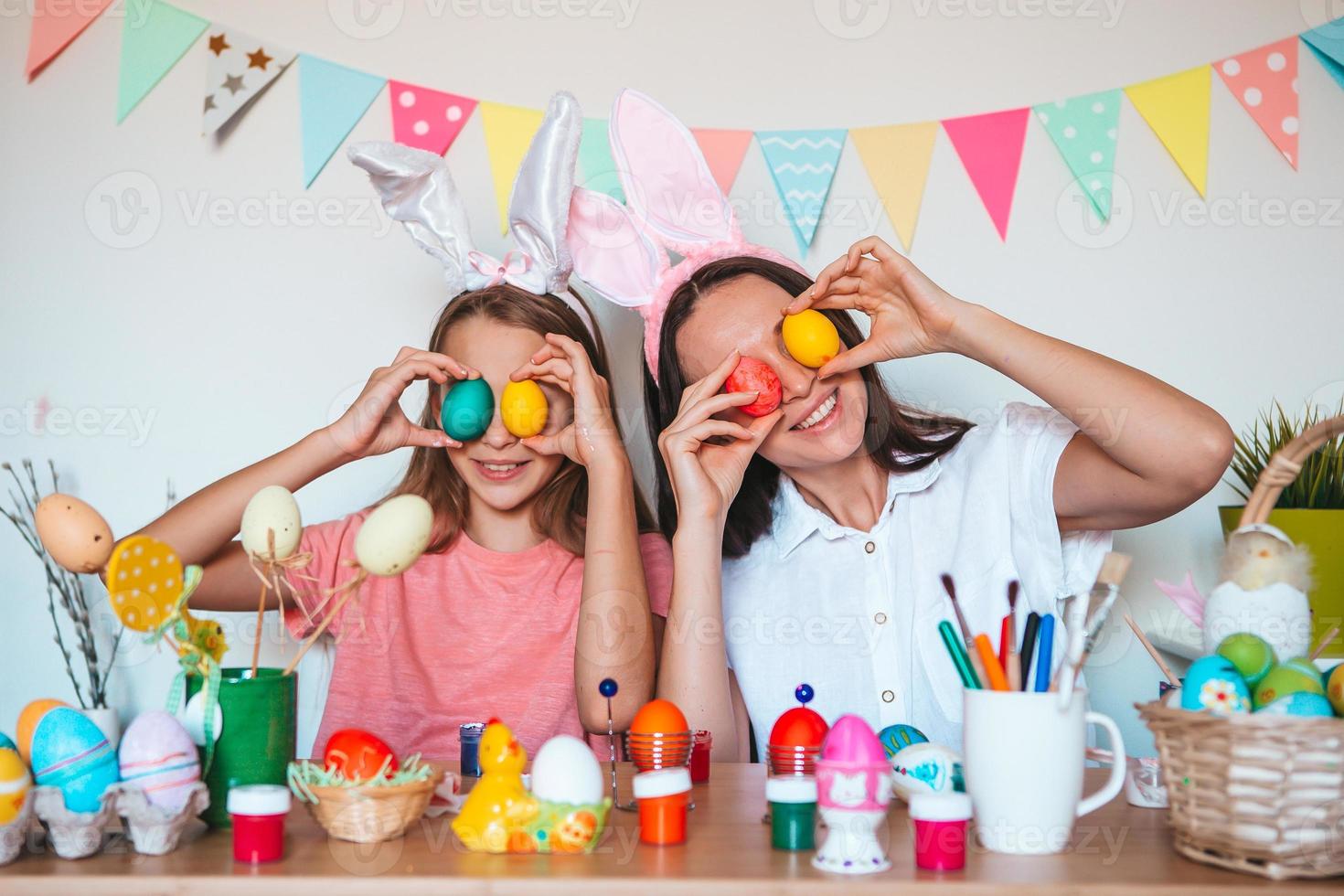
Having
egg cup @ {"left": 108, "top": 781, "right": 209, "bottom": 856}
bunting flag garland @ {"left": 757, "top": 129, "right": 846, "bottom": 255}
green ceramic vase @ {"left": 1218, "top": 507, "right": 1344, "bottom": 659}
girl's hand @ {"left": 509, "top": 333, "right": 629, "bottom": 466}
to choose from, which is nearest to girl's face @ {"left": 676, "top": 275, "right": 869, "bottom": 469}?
girl's hand @ {"left": 509, "top": 333, "right": 629, "bottom": 466}

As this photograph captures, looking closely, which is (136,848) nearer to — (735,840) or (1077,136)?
(735,840)

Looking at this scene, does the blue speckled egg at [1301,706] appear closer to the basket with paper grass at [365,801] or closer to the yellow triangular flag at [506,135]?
the basket with paper grass at [365,801]

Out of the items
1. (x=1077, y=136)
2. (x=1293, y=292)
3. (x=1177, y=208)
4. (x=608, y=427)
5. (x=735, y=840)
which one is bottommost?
(x=735, y=840)

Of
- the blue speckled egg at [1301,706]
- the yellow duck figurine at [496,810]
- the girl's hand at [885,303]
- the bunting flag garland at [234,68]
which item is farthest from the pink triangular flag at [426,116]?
the blue speckled egg at [1301,706]

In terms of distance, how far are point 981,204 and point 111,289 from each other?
151 centimetres

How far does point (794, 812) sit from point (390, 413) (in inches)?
36.9

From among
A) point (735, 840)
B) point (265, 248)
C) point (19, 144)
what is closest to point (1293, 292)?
point (735, 840)

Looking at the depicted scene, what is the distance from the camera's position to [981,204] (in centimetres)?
198

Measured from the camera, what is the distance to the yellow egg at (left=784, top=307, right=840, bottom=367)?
146cm

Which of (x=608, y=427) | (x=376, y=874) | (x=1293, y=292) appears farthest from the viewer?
(x=1293, y=292)

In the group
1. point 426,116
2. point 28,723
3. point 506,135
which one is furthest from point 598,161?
point 28,723

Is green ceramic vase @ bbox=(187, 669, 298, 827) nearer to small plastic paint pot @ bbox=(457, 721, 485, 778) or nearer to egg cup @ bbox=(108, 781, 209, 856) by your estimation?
egg cup @ bbox=(108, 781, 209, 856)

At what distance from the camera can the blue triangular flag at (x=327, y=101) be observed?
1.98 metres

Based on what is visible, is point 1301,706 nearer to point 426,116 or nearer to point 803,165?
point 803,165
